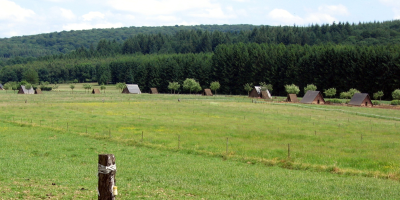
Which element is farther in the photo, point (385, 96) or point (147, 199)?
point (385, 96)

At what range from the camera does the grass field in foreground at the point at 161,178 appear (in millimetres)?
13312

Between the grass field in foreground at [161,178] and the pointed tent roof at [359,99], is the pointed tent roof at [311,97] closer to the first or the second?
the pointed tent roof at [359,99]

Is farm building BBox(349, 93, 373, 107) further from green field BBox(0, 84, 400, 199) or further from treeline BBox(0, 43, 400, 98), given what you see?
green field BBox(0, 84, 400, 199)

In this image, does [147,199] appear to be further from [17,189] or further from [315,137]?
[315,137]

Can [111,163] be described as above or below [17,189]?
above

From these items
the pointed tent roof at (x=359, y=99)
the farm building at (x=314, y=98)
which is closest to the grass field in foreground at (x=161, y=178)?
the pointed tent roof at (x=359, y=99)

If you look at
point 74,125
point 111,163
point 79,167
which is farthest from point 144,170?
point 74,125

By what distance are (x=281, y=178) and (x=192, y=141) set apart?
13.8 meters

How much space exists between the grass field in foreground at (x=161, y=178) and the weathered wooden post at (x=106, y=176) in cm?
461

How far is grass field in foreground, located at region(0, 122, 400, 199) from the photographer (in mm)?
13312

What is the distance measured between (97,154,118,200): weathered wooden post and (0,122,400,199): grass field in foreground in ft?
15.1

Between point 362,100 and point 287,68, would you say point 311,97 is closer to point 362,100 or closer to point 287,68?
point 362,100

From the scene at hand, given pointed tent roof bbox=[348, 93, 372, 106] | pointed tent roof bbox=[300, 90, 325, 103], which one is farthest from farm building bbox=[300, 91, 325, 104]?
pointed tent roof bbox=[348, 93, 372, 106]

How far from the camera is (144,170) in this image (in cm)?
1825
